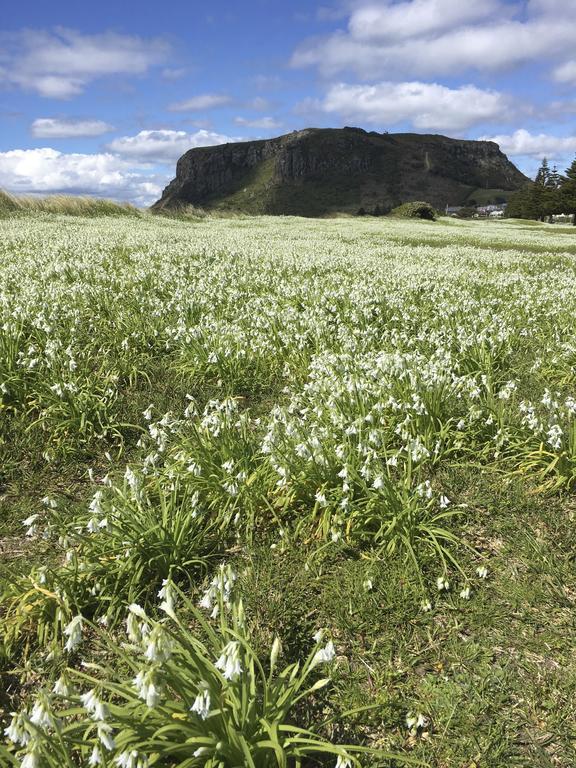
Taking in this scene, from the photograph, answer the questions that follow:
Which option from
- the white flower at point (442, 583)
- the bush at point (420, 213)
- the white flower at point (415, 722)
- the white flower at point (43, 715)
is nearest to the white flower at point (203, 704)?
the white flower at point (43, 715)

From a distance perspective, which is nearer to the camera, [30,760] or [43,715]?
[30,760]

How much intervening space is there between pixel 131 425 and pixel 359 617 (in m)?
3.86

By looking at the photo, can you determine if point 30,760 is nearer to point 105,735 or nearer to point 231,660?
point 105,735

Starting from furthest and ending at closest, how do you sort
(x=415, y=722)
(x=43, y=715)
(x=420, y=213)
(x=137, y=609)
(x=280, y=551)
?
(x=420, y=213) → (x=280, y=551) → (x=415, y=722) → (x=137, y=609) → (x=43, y=715)

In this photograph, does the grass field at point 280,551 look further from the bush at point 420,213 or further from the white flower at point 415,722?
the bush at point 420,213

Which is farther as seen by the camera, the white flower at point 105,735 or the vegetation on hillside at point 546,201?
the vegetation on hillside at point 546,201

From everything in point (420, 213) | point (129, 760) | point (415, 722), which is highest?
point (420, 213)

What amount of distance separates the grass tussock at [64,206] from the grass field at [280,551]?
33.5m

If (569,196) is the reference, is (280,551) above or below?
below

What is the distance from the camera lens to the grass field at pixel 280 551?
2.71 meters

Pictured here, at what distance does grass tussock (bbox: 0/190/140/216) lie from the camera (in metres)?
36.8

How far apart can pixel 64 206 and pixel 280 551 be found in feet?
139

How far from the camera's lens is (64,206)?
130 ft

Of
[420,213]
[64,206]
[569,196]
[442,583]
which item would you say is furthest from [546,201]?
[442,583]
